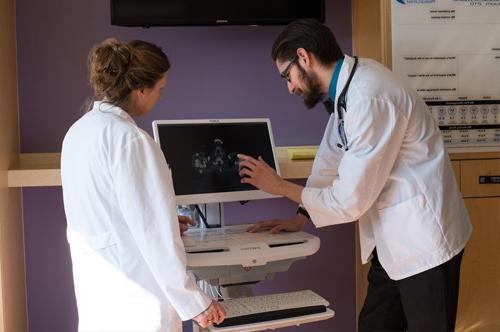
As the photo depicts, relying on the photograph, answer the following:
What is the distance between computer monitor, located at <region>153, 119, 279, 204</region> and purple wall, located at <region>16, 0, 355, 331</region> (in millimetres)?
601

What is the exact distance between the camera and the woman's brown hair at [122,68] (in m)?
1.64

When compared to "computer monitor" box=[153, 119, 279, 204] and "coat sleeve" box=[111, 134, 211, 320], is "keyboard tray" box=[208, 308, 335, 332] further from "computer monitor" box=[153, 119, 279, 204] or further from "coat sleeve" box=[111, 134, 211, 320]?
"computer monitor" box=[153, 119, 279, 204]

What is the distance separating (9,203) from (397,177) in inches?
60.9

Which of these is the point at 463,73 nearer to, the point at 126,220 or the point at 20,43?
the point at 126,220

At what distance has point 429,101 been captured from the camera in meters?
2.51

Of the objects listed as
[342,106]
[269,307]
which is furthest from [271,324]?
[342,106]

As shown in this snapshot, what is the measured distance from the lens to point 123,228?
1609 millimetres

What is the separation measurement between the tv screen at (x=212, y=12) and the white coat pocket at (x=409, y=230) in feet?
3.79

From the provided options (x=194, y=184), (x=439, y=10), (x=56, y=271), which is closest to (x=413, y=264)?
(x=194, y=184)

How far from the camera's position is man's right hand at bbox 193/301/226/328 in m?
1.68

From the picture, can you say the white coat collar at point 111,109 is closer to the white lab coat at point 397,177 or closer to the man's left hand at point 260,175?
the man's left hand at point 260,175

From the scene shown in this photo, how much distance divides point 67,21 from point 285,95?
1060 mm

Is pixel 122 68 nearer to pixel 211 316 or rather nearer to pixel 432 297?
pixel 211 316

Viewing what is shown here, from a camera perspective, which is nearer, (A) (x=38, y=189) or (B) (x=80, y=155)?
(B) (x=80, y=155)
